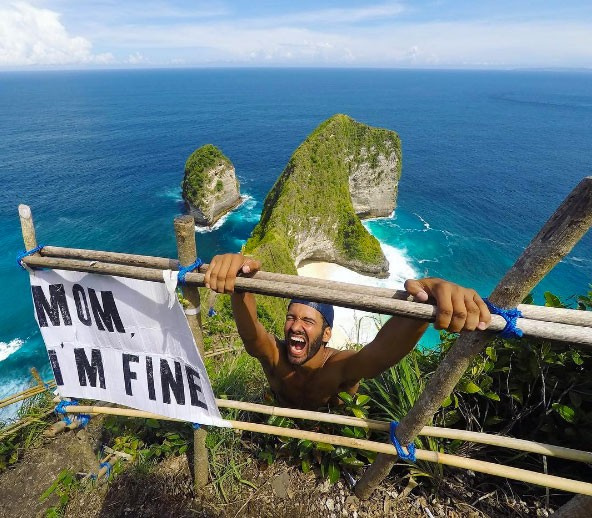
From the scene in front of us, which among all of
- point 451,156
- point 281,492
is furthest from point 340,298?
point 451,156

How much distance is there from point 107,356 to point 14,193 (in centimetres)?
6536

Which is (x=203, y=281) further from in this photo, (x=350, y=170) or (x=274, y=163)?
(x=274, y=163)

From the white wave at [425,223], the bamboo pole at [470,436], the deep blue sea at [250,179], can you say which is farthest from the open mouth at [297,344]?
the white wave at [425,223]

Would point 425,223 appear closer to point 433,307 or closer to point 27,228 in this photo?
point 433,307

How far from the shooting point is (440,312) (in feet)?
6.57

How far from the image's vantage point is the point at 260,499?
384cm

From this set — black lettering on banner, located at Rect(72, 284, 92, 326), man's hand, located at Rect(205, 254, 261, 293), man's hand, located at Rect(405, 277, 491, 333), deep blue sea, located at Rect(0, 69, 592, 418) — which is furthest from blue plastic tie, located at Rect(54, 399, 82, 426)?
deep blue sea, located at Rect(0, 69, 592, 418)

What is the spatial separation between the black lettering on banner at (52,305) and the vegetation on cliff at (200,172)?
146 feet

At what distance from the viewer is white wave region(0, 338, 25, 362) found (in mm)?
25984

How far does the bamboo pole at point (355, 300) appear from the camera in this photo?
1.94m

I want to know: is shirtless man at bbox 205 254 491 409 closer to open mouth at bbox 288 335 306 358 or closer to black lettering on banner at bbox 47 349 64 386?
open mouth at bbox 288 335 306 358

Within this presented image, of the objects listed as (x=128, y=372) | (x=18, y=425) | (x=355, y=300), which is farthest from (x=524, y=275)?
(x=18, y=425)

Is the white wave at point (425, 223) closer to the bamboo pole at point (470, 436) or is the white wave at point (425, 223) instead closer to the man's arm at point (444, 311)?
the bamboo pole at point (470, 436)

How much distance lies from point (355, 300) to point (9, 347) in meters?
34.2
